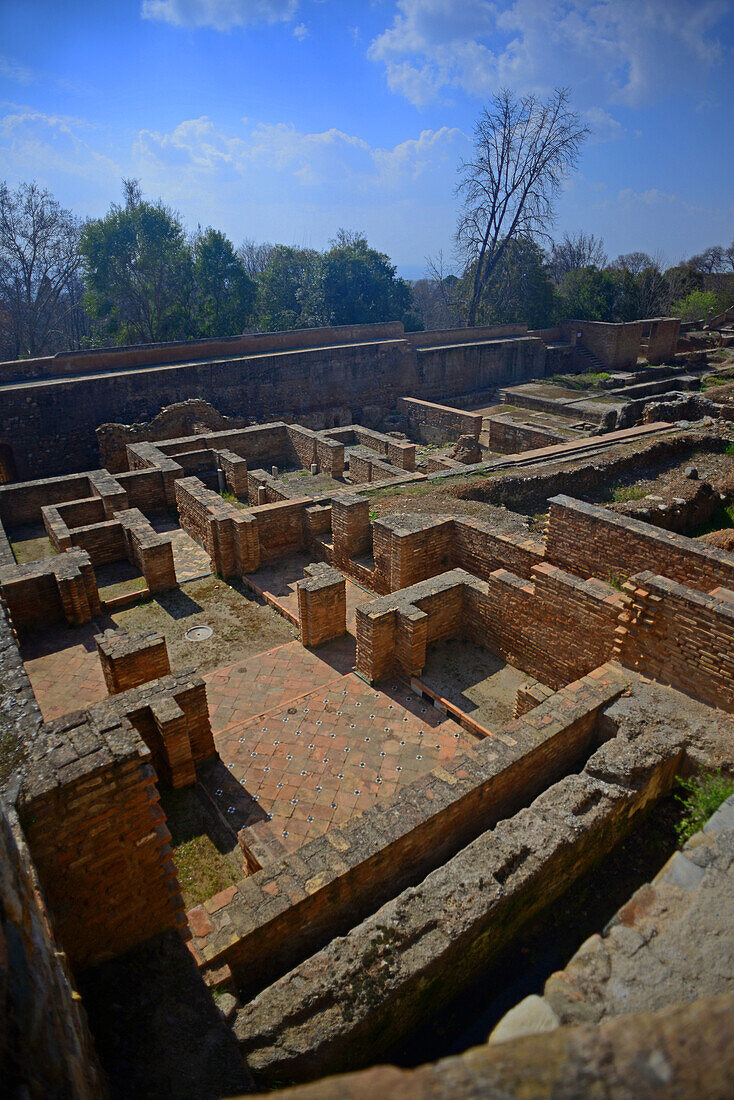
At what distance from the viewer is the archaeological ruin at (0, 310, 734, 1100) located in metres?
2.56

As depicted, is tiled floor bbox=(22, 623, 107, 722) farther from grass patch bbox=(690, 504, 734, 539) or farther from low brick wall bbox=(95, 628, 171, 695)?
grass patch bbox=(690, 504, 734, 539)

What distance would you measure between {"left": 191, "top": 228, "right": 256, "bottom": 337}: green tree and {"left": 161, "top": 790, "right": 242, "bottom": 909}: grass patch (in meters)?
25.3

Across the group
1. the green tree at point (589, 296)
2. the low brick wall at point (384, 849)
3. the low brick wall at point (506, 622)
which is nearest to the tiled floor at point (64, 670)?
the low brick wall at point (506, 622)

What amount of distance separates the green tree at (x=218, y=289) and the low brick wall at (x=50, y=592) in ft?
70.5

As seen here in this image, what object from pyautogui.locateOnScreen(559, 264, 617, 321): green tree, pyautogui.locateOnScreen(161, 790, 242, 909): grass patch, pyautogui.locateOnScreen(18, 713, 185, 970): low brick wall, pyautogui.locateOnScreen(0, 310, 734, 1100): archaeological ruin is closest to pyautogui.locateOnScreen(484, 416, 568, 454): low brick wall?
pyautogui.locateOnScreen(0, 310, 734, 1100): archaeological ruin

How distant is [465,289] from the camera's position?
31.6 m

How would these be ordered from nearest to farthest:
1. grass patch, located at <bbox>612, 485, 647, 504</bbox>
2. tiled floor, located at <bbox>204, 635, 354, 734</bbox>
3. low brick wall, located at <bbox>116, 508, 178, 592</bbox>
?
tiled floor, located at <bbox>204, 635, 354, 734</bbox>, low brick wall, located at <bbox>116, 508, 178, 592</bbox>, grass patch, located at <bbox>612, 485, 647, 504</bbox>

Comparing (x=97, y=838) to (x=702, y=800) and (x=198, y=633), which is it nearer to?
(x=702, y=800)

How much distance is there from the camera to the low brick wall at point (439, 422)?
16.5 m

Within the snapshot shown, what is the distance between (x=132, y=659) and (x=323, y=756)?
2237 mm

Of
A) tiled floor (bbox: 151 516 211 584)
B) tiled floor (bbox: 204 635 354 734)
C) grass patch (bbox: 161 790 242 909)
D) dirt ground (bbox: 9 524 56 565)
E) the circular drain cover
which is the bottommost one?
grass patch (bbox: 161 790 242 909)

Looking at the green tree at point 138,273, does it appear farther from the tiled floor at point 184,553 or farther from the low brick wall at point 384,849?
the low brick wall at point 384,849

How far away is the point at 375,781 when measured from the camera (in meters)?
5.59

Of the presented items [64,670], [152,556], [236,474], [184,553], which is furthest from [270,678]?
[236,474]
